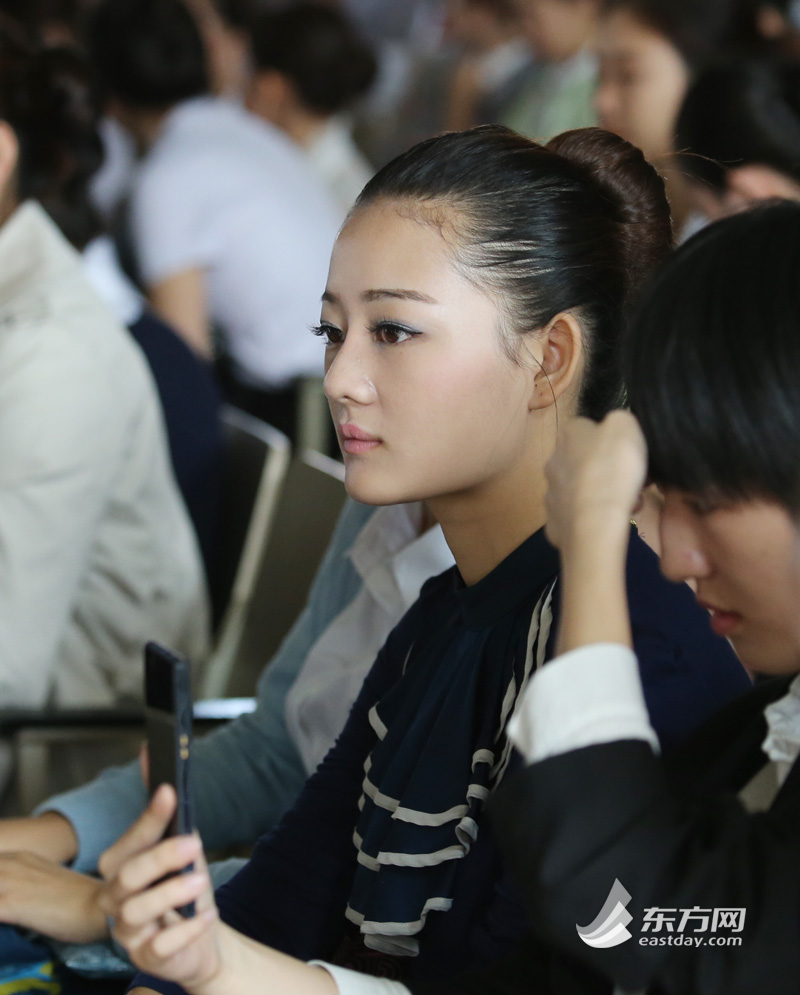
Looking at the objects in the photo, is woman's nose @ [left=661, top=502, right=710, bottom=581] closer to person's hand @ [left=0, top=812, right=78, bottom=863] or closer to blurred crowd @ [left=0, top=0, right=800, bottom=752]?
blurred crowd @ [left=0, top=0, right=800, bottom=752]

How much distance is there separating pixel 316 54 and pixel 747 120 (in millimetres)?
1973

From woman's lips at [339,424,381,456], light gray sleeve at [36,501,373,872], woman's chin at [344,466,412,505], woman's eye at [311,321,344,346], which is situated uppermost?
woman's eye at [311,321,344,346]

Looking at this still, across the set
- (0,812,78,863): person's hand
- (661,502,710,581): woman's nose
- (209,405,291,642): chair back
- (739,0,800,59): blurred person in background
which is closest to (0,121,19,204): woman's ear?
(209,405,291,642): chair back

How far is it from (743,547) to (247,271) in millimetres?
2819

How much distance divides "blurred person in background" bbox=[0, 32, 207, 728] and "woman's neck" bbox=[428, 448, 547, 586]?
2.53 ft

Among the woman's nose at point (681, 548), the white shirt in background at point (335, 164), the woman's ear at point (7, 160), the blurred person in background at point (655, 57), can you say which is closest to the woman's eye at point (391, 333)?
the woman's nose at point (681, 548)

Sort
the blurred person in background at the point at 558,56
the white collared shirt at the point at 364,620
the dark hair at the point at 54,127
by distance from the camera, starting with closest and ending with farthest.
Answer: the white collared shirt at the point at 364,620, the dark hair at the point at 54,127, the blurred person in background at the point at 558,56

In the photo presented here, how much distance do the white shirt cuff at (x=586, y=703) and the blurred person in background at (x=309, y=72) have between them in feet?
11.5

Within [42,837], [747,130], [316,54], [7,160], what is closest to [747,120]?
[747,130]

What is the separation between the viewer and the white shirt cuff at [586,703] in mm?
660

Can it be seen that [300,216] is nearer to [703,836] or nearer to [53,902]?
[53,902]

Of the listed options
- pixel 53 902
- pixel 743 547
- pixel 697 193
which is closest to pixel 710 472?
pixel 743 547

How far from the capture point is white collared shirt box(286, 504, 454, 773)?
1.27 metres

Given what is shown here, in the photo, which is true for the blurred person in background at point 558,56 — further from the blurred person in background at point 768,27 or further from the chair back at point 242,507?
the chair back at point 242,507
